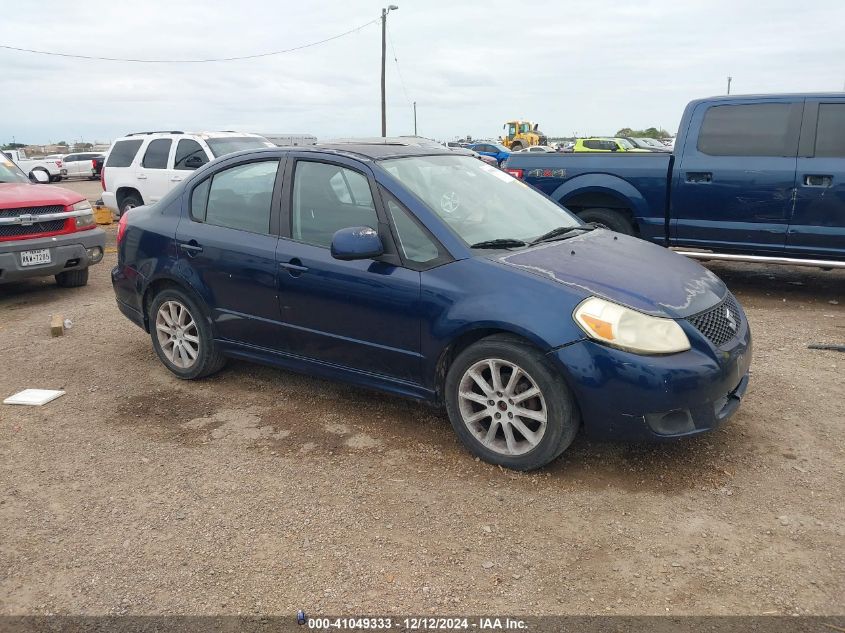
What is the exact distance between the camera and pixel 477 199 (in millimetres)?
4312

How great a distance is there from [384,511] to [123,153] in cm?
1156

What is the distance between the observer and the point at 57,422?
4461 mm

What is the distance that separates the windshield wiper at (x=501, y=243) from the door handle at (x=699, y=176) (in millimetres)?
4036

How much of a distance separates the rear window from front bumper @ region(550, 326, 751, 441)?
11403 millimetres

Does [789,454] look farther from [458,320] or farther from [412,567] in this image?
[412,567]

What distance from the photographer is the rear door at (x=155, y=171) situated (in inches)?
472

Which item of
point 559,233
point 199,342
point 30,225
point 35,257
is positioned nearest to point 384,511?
point 559,233

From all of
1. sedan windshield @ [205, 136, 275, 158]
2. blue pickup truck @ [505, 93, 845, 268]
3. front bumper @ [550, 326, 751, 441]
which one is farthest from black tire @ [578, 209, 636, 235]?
sedan windshield @ [205, 136, 275, 158]

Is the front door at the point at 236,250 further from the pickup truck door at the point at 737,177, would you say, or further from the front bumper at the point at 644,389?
the pickup truck door at the point at 737,177

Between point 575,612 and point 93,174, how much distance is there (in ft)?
125

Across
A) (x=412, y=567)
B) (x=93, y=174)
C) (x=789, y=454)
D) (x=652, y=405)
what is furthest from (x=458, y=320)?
(x=93, y=174)

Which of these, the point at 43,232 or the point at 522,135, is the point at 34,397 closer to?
the point at 43,232

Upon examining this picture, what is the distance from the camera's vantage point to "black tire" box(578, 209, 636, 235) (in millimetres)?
7703

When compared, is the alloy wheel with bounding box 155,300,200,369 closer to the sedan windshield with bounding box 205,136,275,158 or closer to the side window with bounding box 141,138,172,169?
the sedan windshield with bounding box 205,136,275,158
